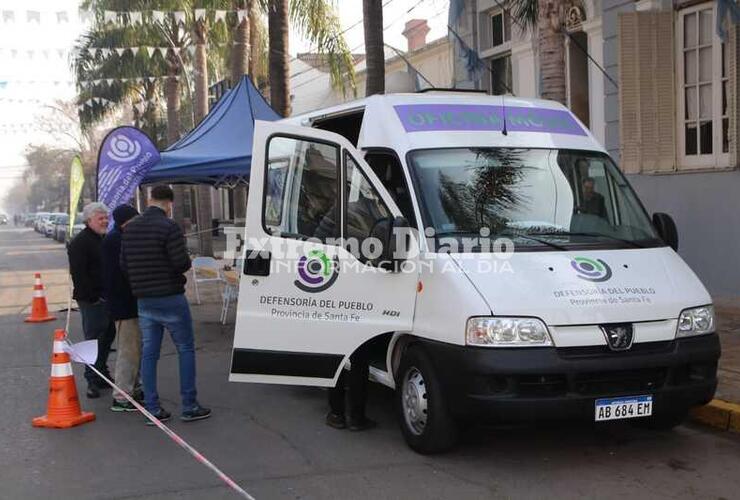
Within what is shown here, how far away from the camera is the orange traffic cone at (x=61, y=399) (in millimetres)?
6188

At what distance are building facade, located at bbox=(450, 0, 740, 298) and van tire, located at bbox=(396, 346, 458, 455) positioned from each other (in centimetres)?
644

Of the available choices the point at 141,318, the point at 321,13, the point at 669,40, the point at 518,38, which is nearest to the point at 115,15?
the point at 321,13

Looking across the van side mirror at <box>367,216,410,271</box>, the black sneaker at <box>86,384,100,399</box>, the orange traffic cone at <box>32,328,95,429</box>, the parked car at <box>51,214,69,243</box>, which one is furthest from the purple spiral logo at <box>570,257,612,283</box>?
the parked car at <box>51,214,69,243</box>

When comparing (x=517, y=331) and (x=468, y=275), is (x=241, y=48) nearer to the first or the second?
(x=468, y=275)

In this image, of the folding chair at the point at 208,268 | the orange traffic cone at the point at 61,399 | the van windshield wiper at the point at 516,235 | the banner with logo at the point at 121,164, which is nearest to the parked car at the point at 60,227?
the folding chair at the point at 208,268

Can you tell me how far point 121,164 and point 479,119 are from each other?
5.99 meters

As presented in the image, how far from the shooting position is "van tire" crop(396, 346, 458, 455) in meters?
4.91

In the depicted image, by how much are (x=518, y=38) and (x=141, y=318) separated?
10011mm

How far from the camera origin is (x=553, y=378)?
463 cm

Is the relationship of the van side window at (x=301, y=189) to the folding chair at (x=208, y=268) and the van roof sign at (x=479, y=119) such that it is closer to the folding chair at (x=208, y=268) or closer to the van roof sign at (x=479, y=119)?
the van roof sign at (x=479, y=119)

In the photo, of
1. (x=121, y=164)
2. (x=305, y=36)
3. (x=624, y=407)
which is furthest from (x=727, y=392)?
(x=305, y=36)

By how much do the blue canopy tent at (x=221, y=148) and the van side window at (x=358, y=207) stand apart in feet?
16.3

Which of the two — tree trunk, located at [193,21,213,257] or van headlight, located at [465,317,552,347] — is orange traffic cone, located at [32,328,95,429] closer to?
van headlight, located at [465,317,552,347]

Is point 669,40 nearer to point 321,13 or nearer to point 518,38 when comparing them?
point 518,38
